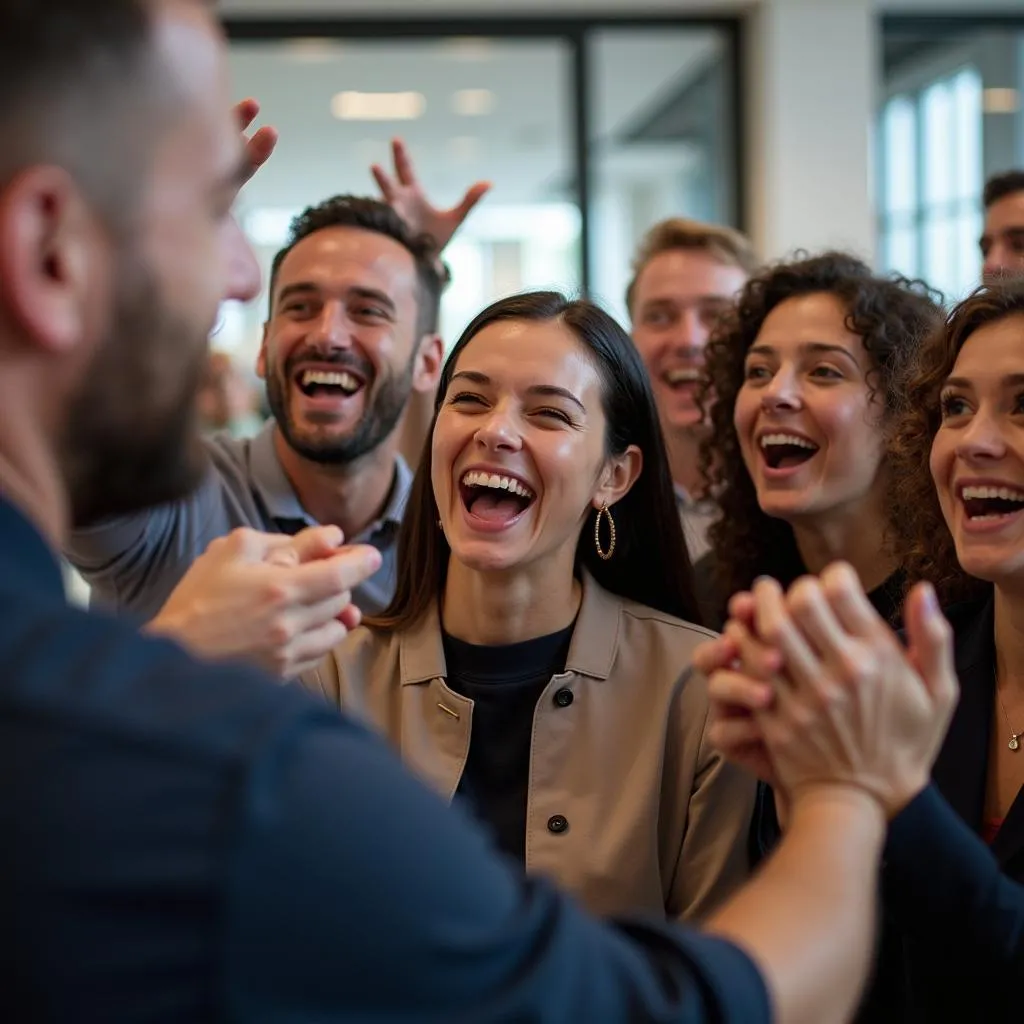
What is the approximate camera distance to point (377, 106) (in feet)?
20.3

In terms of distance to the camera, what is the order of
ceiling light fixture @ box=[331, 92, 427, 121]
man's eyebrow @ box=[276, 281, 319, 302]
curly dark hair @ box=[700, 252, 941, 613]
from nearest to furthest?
curly dark hair @ box=[700, 252, 941, 613], man's eyebrow @ box=[276, 281, 319, 302], ceiling light fixture @ box=[331, 92, 427, 121]

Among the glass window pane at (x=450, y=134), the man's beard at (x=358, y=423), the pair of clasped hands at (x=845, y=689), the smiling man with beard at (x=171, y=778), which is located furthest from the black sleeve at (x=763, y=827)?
the glass window pane at (x=450, y=134)

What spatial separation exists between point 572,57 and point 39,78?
17.7ft

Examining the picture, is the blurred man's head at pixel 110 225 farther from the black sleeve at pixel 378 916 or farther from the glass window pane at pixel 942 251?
the glass window pane at pixel 942 251

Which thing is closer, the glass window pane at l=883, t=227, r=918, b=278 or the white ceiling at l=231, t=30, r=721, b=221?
the white ceiling at l=231, t=30, r=721, b=221

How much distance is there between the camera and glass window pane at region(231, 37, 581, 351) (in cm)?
587

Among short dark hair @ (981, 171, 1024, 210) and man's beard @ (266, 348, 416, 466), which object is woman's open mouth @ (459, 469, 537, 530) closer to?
man's beard @ (266, 348, 416, 466)

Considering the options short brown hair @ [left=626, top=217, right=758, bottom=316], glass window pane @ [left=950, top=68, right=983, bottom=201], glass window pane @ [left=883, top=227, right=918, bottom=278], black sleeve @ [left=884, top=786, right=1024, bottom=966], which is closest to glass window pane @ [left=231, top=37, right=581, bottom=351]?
glass window pane @ [left=883, top=227, right=918, bottom=278]

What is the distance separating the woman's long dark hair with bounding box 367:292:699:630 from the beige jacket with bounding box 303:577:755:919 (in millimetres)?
108

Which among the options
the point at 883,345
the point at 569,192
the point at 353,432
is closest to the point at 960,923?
the point at 883,345

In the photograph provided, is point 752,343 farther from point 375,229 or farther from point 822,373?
point 375,229

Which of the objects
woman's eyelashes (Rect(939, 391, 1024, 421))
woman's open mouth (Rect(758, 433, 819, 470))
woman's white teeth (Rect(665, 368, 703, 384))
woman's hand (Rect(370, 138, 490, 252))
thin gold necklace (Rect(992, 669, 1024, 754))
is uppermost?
woman's hand (Rect(370, 138, 490, 252))

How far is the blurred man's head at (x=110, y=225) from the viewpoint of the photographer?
2.57 feet

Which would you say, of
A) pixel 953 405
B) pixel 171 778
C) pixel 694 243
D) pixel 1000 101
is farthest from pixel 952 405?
pixel 1000 101
